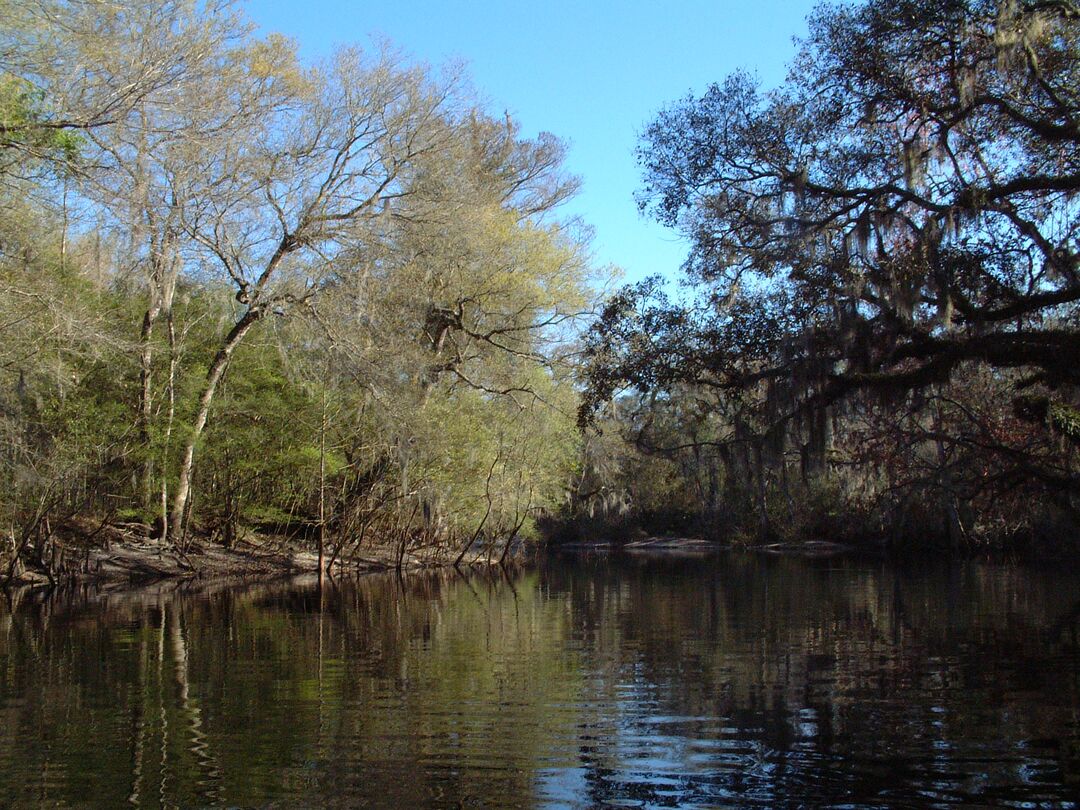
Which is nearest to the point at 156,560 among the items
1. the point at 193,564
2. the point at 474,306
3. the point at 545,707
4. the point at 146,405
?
the point at 193,564

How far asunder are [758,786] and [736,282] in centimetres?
920

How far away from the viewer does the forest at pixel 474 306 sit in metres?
11.0

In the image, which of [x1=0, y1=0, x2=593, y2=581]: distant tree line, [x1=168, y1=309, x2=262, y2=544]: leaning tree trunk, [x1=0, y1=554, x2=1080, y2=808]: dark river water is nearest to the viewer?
[x1=0, y1=554, x2=1080, y2=808]: dark river water

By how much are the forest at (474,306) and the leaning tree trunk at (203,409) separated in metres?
0.07

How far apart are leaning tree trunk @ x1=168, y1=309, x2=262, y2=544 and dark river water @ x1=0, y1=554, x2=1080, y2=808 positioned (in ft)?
18.8

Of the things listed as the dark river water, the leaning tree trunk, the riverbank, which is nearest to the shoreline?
the riverbank

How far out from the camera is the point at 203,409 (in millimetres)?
19562

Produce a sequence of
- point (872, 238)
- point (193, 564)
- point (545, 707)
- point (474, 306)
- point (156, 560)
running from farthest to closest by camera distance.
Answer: point (474, 306)
point (193, 564)
point (156, 560)
point (872, 238)
point (545, 707)

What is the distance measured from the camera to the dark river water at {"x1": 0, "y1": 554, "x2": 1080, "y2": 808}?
513 centimetres

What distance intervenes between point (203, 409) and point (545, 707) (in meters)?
14.2

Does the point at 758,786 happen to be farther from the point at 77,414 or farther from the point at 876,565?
the point at 876,565

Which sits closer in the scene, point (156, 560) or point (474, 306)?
point (156, 560)

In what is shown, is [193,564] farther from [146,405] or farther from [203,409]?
[146,405]

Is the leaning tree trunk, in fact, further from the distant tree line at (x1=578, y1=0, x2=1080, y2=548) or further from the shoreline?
the distant tree line at (x1=578, y1=0, x2=1080, y2=548)
